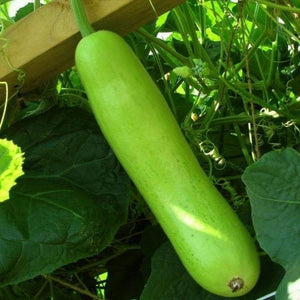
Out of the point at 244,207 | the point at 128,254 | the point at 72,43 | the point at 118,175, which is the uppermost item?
the point at 72,43

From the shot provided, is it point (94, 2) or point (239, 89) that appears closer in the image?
point (94, 2)

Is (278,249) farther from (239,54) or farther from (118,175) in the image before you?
(239,54)

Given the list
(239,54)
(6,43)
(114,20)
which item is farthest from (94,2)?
(239,54)

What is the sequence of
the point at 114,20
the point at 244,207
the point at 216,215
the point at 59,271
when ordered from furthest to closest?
the point at 59,271
the point at 244,207
the point at 114,20
the point at 216,215

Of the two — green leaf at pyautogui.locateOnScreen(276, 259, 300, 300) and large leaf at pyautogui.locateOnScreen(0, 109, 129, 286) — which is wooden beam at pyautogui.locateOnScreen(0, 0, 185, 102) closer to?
large leaf at pyautogui.locateOnScreen(0, 109, 129, 286)

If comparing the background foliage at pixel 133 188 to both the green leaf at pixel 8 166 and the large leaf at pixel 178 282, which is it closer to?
the large leaf at pixel 178 282

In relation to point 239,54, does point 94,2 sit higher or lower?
higher

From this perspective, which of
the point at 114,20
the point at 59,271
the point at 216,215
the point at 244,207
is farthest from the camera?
the point at 59,271
